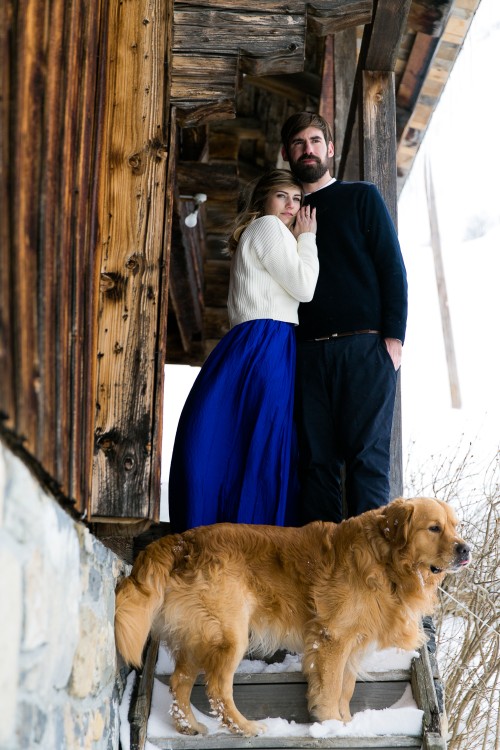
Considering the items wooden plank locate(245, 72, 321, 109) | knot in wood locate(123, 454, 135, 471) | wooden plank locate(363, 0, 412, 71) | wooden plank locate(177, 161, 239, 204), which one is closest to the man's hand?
knot in wood locate(123, 454, 135, 471)

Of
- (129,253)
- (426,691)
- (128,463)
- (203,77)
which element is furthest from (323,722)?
(203,77)

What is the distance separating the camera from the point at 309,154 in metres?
4.23

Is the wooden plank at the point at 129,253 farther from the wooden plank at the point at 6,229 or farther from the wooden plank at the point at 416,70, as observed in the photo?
the wooden plank at the point at 416,70

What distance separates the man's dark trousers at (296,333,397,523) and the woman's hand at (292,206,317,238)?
0.57 m

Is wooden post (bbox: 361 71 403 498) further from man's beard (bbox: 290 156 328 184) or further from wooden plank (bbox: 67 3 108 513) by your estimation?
wooden plank (bbox: 67 3 108 513)

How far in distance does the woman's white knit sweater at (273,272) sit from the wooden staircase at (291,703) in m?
1.60

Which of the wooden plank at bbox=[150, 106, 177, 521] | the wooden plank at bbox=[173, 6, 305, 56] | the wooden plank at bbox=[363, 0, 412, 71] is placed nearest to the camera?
the wooden plank at bbox=[150, 106, 177, 521]

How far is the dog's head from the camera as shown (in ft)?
10.1

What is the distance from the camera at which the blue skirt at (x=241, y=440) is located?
3.77 metres

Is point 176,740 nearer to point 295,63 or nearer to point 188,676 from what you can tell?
point 188,676

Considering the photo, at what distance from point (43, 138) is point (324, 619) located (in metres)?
2.00

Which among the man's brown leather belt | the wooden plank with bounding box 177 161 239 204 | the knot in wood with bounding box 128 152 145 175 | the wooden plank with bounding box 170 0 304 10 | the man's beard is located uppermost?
the wooden plank with bounding box 170 0 304 10

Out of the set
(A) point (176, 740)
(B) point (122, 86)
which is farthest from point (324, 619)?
(B) point (122, 86)

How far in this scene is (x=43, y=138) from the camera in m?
1.95
